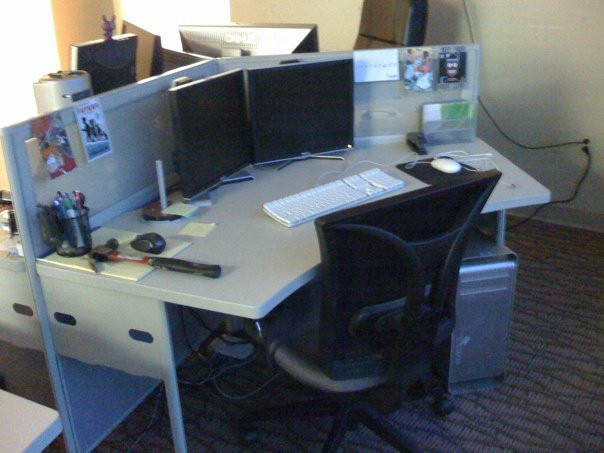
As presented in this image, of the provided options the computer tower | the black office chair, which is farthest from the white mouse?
the black office chair

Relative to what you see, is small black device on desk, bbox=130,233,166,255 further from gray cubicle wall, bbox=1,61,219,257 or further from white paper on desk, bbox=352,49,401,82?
white paper on desk, bbox=352,49,401,82

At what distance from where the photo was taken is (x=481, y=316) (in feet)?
6.97

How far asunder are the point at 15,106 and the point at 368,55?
206cm

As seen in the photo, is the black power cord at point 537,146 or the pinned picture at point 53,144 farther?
the black power cord at point 537,146

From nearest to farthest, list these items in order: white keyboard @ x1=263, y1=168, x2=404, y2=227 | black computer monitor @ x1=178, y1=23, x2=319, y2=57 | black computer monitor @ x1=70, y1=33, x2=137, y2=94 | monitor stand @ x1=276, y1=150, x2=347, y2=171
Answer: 1. white keyboard @ x1=263, y1=168, x2=404, y2=227
2. black computer monitor @ x1=70, y1=33, x2=137, y2=94
3. monitor stand @ x1=276, y1=150, x2=347, y2=171
4. black computer monitor @ x1=178, y1=23, x2=319, y2=57

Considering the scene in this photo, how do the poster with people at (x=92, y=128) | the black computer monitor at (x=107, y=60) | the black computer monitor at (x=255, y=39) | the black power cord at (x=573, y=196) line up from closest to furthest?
the poster with people at (x=92, y=128), the black computer monitor at (x=107, y=60), the black computer monitor at (x=255, y=39), the black power cord at (x=573, y=196)

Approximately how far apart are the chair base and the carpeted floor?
0.21 feet

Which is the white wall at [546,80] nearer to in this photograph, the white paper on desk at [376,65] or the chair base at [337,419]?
the white paper on desk at [376,65]

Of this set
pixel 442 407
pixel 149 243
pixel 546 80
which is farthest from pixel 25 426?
pixel 546 80

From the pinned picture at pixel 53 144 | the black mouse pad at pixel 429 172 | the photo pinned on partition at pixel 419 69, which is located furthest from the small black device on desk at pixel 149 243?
the photo pinned on partition at pixel 419 69

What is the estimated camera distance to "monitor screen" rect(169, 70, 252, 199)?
1889 millimetres

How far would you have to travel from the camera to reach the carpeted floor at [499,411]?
6.64ft

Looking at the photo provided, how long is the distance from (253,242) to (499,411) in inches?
41.4

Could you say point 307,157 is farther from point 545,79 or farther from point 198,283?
point 545,79
